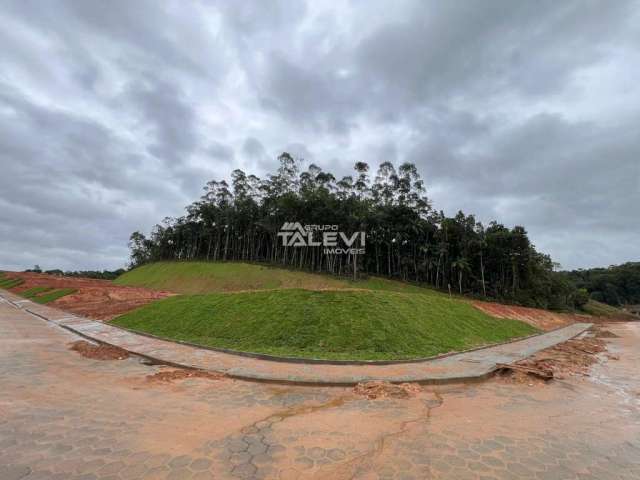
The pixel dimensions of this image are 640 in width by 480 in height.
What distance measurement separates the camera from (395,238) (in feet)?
174

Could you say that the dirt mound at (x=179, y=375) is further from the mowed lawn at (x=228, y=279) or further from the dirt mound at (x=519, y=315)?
the mowed lawn at (x=228, y=279)

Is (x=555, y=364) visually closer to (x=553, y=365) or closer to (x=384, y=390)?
(x=553, y=365)

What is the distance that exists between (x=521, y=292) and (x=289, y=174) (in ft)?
139

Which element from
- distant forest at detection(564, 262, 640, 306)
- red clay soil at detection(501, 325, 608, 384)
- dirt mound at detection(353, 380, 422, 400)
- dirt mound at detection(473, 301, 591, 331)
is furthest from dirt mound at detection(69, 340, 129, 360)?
distant forest at detection(564, 262, 640, 306)

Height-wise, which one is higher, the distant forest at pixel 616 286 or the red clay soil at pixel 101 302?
the distant forest at pixel 616 286

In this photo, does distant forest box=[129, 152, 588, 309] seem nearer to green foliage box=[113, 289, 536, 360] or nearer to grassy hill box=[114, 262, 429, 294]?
grassy hill box=[114, 262, 429, 294]

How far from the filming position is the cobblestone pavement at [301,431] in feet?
12.3

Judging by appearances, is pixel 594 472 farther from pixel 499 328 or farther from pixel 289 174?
pixel 289 174

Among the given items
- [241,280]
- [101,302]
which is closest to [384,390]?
[101,302]

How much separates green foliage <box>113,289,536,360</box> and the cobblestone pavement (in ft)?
12.2

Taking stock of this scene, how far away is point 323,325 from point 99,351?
26.9 feet

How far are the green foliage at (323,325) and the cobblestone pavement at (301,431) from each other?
3.70m

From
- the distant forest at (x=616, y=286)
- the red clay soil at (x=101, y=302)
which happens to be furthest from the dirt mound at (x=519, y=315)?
the distant forest at (x=616, y=286)

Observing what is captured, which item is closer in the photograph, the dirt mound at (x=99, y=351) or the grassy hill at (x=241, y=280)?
the dirt mound at (x=99, y=351)
